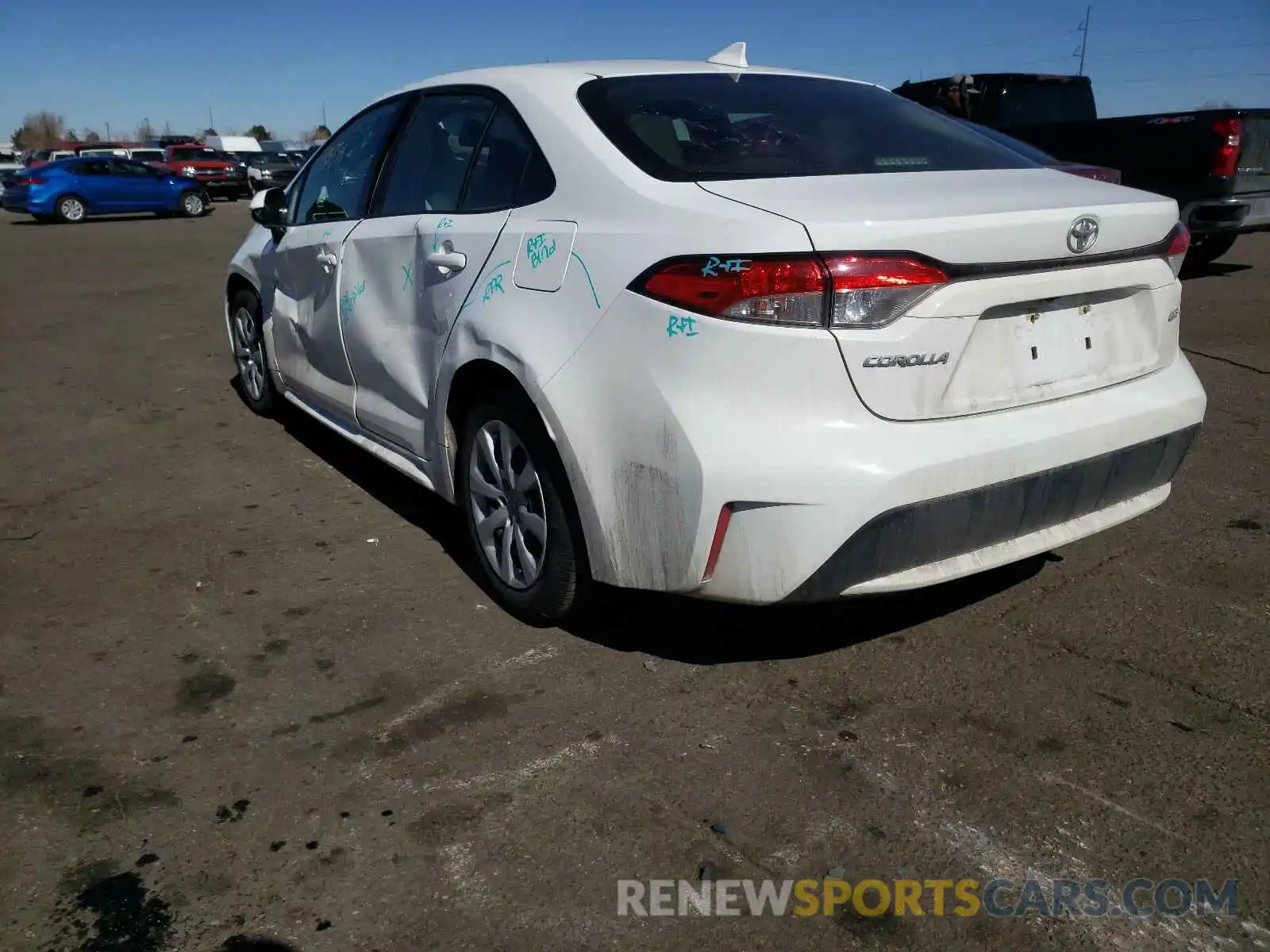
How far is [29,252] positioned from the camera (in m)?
A: 17.0

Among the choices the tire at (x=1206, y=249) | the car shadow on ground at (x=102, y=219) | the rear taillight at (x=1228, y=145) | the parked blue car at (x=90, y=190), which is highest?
the rear taillight at (x=1228, y=145)

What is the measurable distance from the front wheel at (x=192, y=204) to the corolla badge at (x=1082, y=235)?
26.9 meters

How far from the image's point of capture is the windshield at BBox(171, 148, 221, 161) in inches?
1247

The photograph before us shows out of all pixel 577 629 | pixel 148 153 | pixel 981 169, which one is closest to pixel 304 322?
pixel 577 629

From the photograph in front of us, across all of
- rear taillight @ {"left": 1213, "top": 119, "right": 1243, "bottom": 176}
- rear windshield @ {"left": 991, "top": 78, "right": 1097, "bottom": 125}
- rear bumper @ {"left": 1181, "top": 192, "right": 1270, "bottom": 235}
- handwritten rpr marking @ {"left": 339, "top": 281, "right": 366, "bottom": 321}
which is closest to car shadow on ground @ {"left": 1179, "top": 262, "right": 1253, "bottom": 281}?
rear bumper @ {"left": 1181, "top": 192, "right": 1270, "bottom": 235}

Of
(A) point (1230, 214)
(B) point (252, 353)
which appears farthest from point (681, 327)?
(A) point (1230, 214)

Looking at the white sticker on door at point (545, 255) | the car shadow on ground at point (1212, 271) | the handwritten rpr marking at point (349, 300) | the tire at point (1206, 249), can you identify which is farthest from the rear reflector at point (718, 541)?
the car shadow on ground at point (1212, 271)

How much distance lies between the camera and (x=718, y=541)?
8.67 feet

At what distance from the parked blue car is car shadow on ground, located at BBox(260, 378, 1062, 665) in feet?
79.5

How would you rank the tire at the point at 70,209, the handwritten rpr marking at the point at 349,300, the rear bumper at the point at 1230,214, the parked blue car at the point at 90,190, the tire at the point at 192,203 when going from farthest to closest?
1. the tire at the point at 192,203
2. the tire at the point at 70,209
3. the parked blue car at the point at 90,190
4. the rear bumper at the point at 1230,214
5. the handwritten rpr marking at the point at 349,300

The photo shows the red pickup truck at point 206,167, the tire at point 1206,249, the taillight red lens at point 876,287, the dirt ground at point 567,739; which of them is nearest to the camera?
the dirt ground at point 567,739

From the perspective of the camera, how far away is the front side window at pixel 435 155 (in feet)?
11.9

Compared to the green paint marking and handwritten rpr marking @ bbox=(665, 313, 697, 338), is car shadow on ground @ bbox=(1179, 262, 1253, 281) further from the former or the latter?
handwritten rpr marking @ bbox=(665, 313, 697, 338)

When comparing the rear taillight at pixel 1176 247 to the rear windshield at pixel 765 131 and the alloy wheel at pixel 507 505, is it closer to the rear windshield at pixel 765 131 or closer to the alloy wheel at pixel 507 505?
the rear windshield at pixel 765 131
